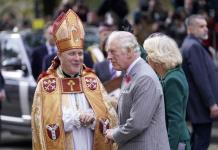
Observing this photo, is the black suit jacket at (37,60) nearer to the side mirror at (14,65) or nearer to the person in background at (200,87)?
the side mirror at (14,65)

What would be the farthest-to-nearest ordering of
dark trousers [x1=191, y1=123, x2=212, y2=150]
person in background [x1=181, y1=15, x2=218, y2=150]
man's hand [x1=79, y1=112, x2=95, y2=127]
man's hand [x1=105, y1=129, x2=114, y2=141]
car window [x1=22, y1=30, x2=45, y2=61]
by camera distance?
1. car window [x1=22, y1=30, x2=45, y2=61]
2. dark trousers [x1=191, y1=123, x2=212, y2=150]
3. person in background [x1=181, y1=15, x2=218, y2=150]
4. man's hand [x1=79, y1=112, x2=95, y2=127]
5. man's hand [x1=105, y1=129, x2=114, y2=141]

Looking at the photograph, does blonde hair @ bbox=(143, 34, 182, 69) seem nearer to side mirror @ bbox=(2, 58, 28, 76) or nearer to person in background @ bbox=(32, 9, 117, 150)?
person in background @ bbox=(32, 9, 117, 150)

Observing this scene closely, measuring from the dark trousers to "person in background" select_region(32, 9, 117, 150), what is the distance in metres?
3.28

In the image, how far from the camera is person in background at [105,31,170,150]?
6.78 m

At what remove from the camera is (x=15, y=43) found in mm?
14727

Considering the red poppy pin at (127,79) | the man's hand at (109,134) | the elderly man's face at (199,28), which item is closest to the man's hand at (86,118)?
the man's hand at (109,134)

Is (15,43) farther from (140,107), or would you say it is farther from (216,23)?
(140,107)

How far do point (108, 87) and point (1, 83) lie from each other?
2519 millimetres

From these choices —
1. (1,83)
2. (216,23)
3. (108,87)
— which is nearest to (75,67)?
(108,87)

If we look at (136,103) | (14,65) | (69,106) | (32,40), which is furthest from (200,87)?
(32,40)

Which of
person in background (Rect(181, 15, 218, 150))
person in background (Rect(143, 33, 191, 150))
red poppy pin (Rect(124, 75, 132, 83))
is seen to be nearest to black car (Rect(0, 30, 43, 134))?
person in background (Rect(181, 15, 218, 150))

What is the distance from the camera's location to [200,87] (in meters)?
10.5

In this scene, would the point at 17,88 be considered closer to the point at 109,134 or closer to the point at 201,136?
the point at 201,136

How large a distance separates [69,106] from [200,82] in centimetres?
341
